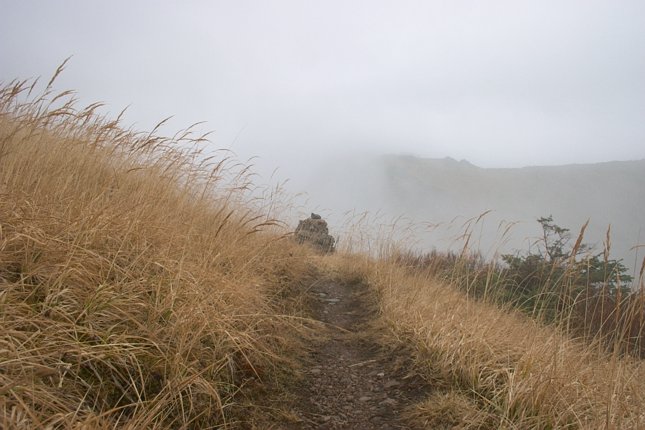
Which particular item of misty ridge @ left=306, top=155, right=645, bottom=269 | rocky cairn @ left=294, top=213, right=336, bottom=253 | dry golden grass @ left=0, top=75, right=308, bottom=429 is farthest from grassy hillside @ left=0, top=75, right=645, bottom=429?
misty ridge @ left=306, top=155, right=645, bottom=269

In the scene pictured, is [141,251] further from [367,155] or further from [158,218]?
[367,155]

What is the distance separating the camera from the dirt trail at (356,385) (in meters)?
2.02

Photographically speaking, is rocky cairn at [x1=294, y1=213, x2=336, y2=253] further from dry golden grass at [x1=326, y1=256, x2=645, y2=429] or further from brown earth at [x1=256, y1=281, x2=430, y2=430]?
dry golden grass at [x1=326, y1=256, x2=645, y2=429]

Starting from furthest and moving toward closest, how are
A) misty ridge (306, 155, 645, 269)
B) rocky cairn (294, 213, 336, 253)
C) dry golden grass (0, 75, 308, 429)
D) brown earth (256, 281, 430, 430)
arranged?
misty ridge (306, 155, 645, 269) → rocky cairn (294, 213, 336, 253) → brown earth (256, 281, 430, 430) → dry golden grass (0, 75, 308, 429)

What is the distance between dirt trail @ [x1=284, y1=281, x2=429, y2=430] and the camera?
79.7 inches

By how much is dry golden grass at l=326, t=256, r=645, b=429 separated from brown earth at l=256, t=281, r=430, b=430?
158 millimetres

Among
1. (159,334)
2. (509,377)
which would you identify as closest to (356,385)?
(509,377)

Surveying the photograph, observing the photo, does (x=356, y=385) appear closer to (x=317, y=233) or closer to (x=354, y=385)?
(x=354, y=385)

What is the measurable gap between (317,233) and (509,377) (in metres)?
10.4

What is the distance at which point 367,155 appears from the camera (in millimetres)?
197875

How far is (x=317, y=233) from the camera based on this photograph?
12234 millimetres

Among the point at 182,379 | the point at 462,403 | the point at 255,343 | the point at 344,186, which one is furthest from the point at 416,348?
the point at 344,186

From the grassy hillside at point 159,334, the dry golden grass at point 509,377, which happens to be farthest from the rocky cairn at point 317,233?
the dry golden grass at point 509,377

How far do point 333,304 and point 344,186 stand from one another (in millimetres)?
144057
